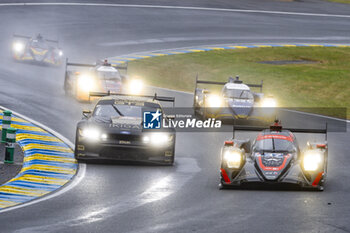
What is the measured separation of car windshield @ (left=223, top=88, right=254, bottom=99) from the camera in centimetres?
2594

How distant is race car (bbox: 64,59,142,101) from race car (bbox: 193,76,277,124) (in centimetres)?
426

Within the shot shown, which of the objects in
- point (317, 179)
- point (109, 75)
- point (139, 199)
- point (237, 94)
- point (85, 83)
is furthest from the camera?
point (109, 75)

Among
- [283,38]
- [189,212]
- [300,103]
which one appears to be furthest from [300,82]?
[189,212]

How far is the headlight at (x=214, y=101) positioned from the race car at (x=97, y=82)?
473 cm

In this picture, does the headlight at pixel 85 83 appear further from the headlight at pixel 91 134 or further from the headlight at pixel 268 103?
the headlight at pixel 91 134

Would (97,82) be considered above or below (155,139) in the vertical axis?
above

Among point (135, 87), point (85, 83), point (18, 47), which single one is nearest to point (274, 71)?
point (135, 87)

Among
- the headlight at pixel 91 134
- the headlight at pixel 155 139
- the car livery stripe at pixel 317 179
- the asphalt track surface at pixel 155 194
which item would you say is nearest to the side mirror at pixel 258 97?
the asphalt track surface at pixel 155 194

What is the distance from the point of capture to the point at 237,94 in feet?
85.4

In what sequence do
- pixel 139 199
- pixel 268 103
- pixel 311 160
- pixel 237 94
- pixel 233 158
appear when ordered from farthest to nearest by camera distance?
pixel 237 94 → pixel 268 103 → pixel 233 158 → pixel 311 160 → pixel 139 199

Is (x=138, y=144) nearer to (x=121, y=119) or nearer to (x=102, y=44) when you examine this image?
(x=121, y=119)

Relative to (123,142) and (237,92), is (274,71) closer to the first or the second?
(237,92)

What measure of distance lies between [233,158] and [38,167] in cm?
490

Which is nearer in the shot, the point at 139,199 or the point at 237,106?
the point at 139,199
